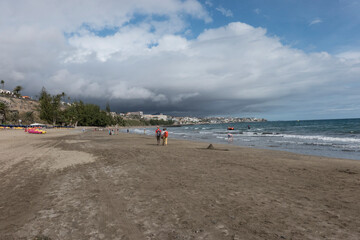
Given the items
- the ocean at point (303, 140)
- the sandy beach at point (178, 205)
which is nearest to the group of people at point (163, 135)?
the ocean at point (303, 140)

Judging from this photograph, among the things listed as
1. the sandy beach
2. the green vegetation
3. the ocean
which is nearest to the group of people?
the ocean

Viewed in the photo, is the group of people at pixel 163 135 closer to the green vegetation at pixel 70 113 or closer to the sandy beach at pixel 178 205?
the sandy beach at pixel 178 205

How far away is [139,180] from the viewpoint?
25.3 ft

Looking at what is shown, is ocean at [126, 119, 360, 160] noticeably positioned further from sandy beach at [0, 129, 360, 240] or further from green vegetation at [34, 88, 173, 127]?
green vegetation at [34, 88, 173, 127]

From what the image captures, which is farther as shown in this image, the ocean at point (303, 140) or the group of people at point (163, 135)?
the group of people at point (163, 135)

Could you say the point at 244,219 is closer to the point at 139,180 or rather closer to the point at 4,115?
the point at 139,180

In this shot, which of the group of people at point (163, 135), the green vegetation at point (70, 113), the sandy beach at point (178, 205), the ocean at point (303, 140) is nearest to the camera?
the sandy beach at point (178, 205)

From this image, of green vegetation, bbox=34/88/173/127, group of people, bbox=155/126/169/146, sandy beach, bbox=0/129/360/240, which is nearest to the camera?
sandy beach, bbox=0/129/360/240

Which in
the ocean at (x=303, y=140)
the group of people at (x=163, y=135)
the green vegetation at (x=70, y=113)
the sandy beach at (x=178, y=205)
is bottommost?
the ocean at (x=303, y=140)

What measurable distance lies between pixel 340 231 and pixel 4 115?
11244 centimetres

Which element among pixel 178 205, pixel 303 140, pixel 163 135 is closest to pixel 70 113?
pixel 163 135

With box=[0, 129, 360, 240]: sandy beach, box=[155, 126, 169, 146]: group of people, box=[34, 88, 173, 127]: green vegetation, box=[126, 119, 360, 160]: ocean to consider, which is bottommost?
box=[126, 119, 360, 160]: ocean

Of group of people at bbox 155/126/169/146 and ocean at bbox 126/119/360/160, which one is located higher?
group of people at bbox 155/126/169/146

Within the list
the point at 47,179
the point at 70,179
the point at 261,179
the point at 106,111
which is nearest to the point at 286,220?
the point at 261,179
